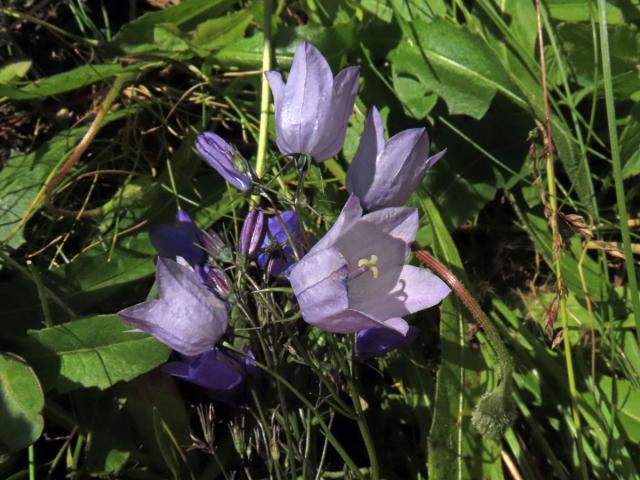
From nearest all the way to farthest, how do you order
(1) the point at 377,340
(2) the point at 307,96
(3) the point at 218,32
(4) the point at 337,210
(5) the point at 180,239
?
(2) the point at 307,96, (1) the point at 377,340, (5) the point at 180,239, (4) the point at 337,210, (3) the point at 218,32

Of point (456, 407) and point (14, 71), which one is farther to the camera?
point (14, 71)

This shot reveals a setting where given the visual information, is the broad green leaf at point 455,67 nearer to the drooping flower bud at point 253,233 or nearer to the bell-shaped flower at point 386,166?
the bell-shaped flower at point 386,166

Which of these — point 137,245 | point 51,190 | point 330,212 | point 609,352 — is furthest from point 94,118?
point 609,352

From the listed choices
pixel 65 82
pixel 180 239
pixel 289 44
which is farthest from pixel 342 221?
pixel 65 82

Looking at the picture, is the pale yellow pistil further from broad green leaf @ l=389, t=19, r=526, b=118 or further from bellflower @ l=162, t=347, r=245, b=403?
broad green leaf @ l=389, t=19, r=526, b=118

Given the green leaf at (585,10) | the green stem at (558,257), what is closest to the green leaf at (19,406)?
the green stem at (558,257)

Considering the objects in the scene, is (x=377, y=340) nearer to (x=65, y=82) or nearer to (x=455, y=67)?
(x=455, y=67)

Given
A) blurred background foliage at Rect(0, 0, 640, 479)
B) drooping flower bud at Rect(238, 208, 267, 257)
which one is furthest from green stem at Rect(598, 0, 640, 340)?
drooping flower bud at Rect(238, 208, 267, 257)
